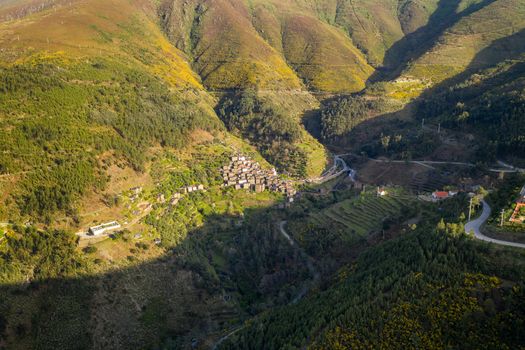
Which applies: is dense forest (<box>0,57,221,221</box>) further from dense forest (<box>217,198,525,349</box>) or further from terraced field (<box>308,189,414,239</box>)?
dense forest (<box>217,198,525,349</box>)

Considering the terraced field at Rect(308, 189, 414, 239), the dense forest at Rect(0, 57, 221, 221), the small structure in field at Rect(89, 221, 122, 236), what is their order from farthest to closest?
the terraced field at Rect(308, 189, 414, 239), the dense forest at Rect(0, 57, 221, 221), the small structure in field at Rect(89, 221, 122, 236)

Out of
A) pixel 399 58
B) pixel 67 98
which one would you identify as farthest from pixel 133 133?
pixel 399 58

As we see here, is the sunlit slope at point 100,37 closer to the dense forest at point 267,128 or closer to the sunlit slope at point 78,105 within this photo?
the sunlit slope at point 78,105

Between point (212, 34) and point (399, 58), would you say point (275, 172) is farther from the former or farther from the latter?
point (399, 58)

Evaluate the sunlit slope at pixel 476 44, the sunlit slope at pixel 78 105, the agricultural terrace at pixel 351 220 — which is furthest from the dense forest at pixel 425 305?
the sunlit slope at pixel 476 44

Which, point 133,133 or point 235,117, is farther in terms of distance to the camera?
point 235,117

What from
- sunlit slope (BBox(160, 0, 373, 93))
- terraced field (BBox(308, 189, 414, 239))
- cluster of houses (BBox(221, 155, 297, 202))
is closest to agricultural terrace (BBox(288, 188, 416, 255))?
terraced field (BBox(308, 189, 414, 239))

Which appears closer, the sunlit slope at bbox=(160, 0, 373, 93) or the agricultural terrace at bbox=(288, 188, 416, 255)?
the agricultural terrace at bbox=(288, 188, 416, 255)

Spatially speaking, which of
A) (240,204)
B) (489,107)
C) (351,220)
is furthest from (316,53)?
(351,220)
